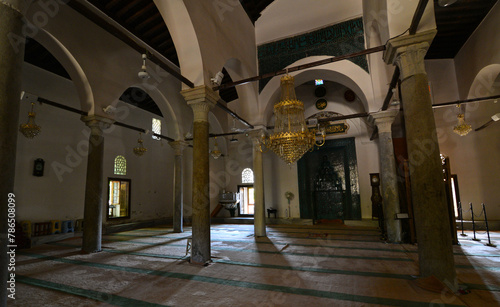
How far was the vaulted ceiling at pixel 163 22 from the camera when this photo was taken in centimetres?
694

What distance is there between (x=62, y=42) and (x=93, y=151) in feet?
8.46

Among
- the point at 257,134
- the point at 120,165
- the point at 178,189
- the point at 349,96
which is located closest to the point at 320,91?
the point at 349,96

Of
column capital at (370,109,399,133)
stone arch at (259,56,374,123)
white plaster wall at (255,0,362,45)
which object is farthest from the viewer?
white plaster wall at (255,0,362,45)

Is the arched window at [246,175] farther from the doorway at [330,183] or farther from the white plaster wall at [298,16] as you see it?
the white plaster wall at [298,16]

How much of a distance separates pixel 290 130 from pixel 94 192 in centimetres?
506

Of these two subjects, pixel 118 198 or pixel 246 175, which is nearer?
pixel 118 198

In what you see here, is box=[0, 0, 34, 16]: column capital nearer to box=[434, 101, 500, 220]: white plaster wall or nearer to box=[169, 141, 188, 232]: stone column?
box=[169, 141, 188, 232]: stone column

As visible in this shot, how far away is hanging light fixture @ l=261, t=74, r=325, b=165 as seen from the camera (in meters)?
6.23

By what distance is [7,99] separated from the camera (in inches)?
79.5

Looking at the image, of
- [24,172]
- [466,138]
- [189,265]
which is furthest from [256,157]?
[466,138]

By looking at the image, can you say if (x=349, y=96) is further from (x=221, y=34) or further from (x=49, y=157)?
(x=49, y=157)

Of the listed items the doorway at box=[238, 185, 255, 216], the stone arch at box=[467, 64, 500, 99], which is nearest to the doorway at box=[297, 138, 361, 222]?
the doorway at box=[238, 185, 255, 216]

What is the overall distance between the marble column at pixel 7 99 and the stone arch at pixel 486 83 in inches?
414

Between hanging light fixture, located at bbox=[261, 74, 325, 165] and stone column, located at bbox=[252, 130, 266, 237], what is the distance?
1.91 metres
